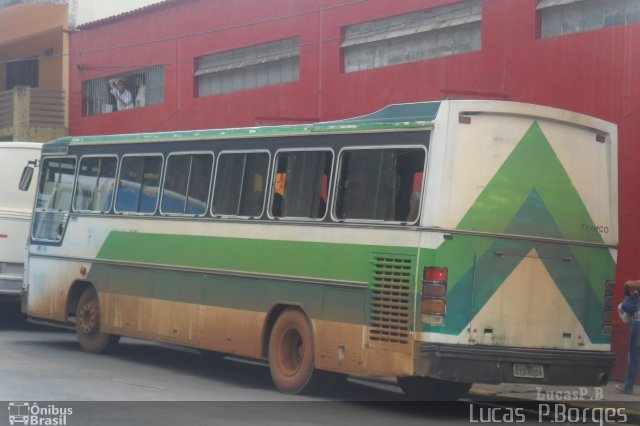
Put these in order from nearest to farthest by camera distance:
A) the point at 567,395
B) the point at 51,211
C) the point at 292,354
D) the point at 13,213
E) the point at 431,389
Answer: the point at 292,354, the point at 431,389, the point at 567,395, the point at 51,211, the point at 13,213

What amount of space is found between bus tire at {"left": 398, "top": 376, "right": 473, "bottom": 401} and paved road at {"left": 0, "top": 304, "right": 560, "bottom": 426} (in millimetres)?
296

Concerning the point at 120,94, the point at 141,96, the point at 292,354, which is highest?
the point at 120,94

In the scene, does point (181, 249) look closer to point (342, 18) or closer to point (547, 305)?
point (547, 305)

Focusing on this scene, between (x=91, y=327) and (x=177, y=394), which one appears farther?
(x=91, y=327)

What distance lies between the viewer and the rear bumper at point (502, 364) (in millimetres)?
11555

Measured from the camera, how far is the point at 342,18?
2088 centimetres

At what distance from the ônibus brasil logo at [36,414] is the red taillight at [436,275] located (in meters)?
3.54

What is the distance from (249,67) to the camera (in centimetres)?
2389

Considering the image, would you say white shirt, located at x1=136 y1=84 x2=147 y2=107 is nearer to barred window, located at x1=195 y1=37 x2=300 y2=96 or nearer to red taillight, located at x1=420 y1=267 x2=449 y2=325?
barred window, located at x1=195 y1=37 x2=300 y2=96

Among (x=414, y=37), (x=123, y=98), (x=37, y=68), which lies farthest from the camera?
(x=37, y=68)

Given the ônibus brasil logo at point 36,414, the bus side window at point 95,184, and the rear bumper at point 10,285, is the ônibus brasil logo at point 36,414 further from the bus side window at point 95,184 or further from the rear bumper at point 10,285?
the rear bumper at point 10,285

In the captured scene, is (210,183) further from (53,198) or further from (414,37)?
(414,37)

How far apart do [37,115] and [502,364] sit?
837 inches

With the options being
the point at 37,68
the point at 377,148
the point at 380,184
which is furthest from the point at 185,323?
the point at 37,68
